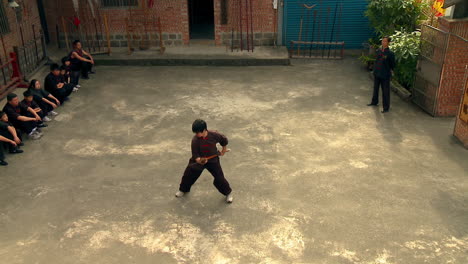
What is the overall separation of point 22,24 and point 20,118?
222 inches

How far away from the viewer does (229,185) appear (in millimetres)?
7043

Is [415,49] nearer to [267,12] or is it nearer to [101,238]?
[267,12]

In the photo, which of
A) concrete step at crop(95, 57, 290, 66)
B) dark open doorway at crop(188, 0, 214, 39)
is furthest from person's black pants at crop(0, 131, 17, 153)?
dark open doorway at crop(188, 0, 214, 39)

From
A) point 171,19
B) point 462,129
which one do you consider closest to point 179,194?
point 462,129

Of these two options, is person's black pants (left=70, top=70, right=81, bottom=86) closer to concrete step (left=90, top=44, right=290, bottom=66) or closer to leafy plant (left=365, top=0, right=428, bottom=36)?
concrete step (left=90, top=44, right=290, bottom=66)

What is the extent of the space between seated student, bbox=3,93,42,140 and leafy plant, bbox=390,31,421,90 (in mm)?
8112

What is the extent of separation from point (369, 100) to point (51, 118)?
7.57m

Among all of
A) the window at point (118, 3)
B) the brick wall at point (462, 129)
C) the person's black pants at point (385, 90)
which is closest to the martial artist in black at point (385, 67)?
the person's black pants at point (385, 90)

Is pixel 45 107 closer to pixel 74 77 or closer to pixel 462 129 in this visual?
pixel 74 77

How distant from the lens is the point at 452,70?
30.2 ft

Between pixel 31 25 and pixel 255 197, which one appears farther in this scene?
pixel 31 25

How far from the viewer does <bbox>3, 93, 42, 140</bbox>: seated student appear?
8547 mm

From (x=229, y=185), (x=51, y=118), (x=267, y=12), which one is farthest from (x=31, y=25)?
(x=229, y=185)

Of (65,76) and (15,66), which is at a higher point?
(15,66)
